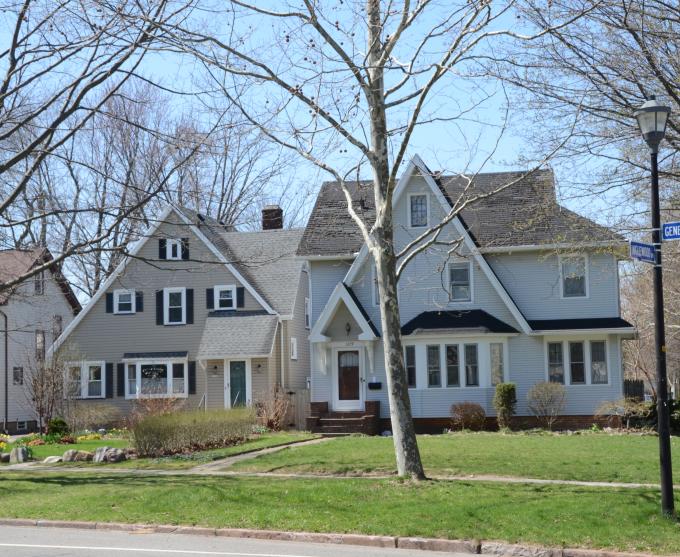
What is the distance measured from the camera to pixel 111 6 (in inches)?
638

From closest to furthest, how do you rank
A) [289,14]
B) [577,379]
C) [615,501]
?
[615,501] < [289,14] < [577,379]

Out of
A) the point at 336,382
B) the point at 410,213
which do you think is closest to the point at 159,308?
the point at 336,382

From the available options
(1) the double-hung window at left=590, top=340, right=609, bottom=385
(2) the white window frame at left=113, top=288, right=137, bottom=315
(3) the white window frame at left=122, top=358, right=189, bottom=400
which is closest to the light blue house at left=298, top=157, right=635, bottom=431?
(1) the double-hung window at left=590, top=340, right=609, bottom=385

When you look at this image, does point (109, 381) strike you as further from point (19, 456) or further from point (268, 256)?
point (19, 456)

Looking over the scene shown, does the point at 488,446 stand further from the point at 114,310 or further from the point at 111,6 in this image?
the point at 114,310

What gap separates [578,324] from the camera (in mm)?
30219

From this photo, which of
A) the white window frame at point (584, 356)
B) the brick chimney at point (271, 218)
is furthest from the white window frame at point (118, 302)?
the white window frame at point (584, 356)

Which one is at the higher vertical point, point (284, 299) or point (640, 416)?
point (284, 299)

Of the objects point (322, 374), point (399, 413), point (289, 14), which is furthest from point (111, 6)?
point (322, 374)

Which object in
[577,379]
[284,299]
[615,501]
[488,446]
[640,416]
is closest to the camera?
[615,501]

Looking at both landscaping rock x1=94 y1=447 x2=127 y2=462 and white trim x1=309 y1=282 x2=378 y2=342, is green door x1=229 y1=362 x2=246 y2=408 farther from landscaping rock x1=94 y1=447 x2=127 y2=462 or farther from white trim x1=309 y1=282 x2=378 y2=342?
landscaping rock x1=94 y1=447 x2=127 y2=462

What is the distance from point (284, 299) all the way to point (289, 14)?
2230 cm

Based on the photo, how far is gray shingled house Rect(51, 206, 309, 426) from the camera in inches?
1411

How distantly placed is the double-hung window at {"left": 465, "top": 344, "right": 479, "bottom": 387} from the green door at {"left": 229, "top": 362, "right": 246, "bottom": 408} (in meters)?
9.27
